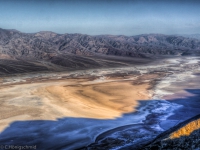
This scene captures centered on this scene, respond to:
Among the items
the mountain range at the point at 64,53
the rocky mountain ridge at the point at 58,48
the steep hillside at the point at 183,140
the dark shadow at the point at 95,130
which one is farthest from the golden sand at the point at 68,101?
the rocky mountain ridge at the point at 58,48

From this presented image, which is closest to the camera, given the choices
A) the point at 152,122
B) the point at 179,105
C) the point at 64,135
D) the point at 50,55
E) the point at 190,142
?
the point at 190,142

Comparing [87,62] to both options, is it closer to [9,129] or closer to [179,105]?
[179,105]

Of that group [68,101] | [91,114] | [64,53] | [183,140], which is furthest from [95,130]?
[64,53]

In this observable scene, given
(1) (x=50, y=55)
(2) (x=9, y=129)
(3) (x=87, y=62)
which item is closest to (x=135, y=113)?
(2) (x=9, y=129)

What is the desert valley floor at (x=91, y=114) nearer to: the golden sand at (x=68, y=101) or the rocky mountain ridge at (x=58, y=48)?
the golden sand at (x=68, y=101)

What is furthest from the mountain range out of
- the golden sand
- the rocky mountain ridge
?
the golden sand

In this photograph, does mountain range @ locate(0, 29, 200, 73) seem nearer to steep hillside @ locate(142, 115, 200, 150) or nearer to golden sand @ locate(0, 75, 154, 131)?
golden sand @ locate(0, 75, 154, 131)

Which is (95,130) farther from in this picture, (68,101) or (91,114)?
(68,101)
